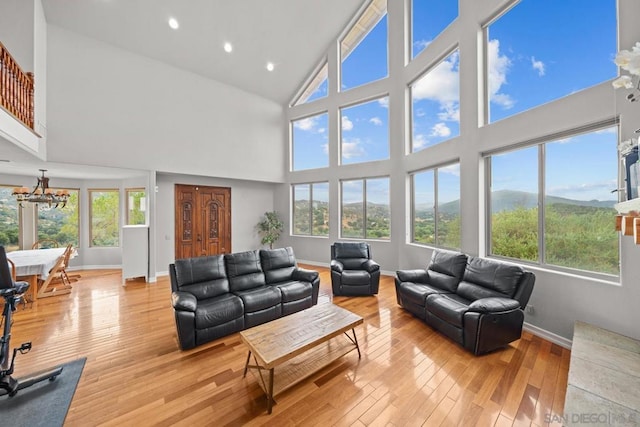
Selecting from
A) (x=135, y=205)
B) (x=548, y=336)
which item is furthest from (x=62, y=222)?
(x=548, y=336)

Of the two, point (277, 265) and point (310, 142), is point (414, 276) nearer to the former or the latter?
point (277, 265)

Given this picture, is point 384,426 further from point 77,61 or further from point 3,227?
point 3,227

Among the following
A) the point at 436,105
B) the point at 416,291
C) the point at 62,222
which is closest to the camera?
the point at 416,291

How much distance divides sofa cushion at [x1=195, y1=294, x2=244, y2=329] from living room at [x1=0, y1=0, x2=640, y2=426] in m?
3.12

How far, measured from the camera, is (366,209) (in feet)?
21.1

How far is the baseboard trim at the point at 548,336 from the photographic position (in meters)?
2.71

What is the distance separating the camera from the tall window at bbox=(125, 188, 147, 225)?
21.0 ft

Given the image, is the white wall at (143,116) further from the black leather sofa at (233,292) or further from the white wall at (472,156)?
the black leather sofa at (233,292)

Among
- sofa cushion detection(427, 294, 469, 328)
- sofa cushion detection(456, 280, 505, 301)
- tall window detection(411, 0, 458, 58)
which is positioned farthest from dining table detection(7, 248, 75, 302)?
tall window detection(411, 0, 458, 58)

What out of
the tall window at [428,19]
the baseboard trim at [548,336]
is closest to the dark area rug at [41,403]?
the baseboard trim at [548,336]

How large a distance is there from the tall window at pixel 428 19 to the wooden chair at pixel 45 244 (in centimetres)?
956

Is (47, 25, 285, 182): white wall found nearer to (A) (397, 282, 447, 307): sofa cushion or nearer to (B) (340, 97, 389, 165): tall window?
(B) (340, 97, 389, 165): tall window

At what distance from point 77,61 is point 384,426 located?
24.0 feet

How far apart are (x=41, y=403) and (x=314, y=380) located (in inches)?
88.8
